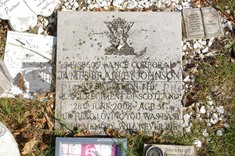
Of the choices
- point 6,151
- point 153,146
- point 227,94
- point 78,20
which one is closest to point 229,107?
point 227,94

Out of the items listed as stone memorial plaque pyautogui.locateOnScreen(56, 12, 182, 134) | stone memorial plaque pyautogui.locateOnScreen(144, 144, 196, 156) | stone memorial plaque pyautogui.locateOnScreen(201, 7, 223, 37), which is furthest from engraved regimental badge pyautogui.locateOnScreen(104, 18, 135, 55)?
stone memorial plaque pyautogui.locateOnScreen(144, 144, 196, 156)

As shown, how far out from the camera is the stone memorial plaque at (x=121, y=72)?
10.8 feet

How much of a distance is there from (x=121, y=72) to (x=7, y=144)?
0.82 metres

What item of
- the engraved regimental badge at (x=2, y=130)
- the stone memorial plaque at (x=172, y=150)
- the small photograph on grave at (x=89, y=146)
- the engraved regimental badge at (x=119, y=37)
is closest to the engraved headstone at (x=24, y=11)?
the engraved regimental badge at (x=119, y=37)

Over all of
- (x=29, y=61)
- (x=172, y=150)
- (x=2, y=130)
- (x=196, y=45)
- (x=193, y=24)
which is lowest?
(x=172, y=150)

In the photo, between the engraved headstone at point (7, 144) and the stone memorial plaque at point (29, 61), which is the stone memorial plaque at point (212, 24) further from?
the engraved headstone at point (7, 144)

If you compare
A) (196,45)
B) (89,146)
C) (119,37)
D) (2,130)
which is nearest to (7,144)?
(2,130)

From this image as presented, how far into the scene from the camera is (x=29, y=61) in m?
3.36

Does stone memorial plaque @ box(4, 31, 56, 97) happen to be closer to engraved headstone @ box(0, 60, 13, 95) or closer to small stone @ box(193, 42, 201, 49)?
engraved headstone @ box(0, 60, 13, 95)

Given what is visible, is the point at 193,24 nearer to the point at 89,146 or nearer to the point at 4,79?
the point at 89,146

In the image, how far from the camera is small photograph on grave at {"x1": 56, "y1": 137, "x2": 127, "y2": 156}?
3.23m

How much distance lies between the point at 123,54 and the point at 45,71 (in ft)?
1.66

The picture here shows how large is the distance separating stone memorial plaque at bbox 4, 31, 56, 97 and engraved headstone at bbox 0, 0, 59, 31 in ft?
0.22

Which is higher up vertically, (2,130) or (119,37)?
(119,37)
